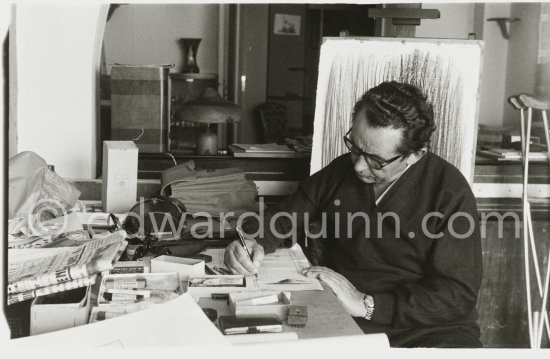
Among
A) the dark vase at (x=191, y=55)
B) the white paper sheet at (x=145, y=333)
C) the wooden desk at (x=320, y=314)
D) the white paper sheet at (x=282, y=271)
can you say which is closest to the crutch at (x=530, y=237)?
the white paper sheet at (x=282, y=271)

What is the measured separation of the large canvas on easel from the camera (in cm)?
262

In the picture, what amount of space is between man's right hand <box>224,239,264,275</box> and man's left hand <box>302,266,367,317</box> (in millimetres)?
135

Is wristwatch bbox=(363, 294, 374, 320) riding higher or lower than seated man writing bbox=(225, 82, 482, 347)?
lower

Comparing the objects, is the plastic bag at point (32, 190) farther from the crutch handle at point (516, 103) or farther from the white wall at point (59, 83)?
the crutch handle at point (516, 103)

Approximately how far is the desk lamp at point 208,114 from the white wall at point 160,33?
3452mm

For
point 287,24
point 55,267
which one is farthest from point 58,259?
point 287,24

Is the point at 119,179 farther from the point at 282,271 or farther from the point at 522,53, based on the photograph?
the point at 522,53

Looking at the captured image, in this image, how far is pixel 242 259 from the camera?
5.69ft

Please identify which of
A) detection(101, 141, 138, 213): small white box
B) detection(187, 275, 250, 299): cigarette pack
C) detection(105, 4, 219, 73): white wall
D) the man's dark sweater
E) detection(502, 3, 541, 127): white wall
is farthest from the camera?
detection(105, 4, 219, 73): white wall

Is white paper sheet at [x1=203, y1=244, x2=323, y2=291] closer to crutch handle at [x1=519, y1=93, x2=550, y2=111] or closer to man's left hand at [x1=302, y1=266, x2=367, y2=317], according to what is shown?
man's left hand at [x1=302, y1=266, x2=367, y2=317]

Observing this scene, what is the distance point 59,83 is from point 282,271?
1539mm

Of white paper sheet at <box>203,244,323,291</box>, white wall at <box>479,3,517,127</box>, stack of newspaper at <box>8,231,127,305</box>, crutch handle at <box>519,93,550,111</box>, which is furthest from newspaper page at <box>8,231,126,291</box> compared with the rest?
white wall at <box>479,3,517,127</box>

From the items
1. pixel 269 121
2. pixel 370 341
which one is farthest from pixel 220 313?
pixel 269 121

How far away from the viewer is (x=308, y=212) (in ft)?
7.27
